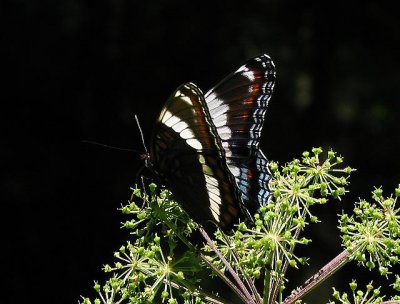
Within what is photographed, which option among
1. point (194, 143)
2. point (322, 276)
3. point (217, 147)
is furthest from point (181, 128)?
point (322, 276)

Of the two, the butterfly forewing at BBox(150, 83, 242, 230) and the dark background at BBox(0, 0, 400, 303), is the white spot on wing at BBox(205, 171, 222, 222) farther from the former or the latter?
the dark background at BBox(0, 0, 400, 303)

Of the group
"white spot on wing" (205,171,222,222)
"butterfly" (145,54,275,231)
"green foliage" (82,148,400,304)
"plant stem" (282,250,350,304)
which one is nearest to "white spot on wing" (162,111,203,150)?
"butterfly" (145,54,275,231)

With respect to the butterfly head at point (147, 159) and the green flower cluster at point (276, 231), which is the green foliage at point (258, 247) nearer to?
the green flower cluster at point (276, 231)

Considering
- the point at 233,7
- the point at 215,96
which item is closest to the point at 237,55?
the point at 233,7

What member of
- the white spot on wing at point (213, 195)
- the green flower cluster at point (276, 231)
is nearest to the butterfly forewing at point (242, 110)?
the white spot on wing at point (213, 195)

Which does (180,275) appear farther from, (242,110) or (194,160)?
(242,110)

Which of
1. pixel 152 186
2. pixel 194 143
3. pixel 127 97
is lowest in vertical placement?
pixel 127 97

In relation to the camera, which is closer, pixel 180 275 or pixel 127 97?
pixel 180 275
